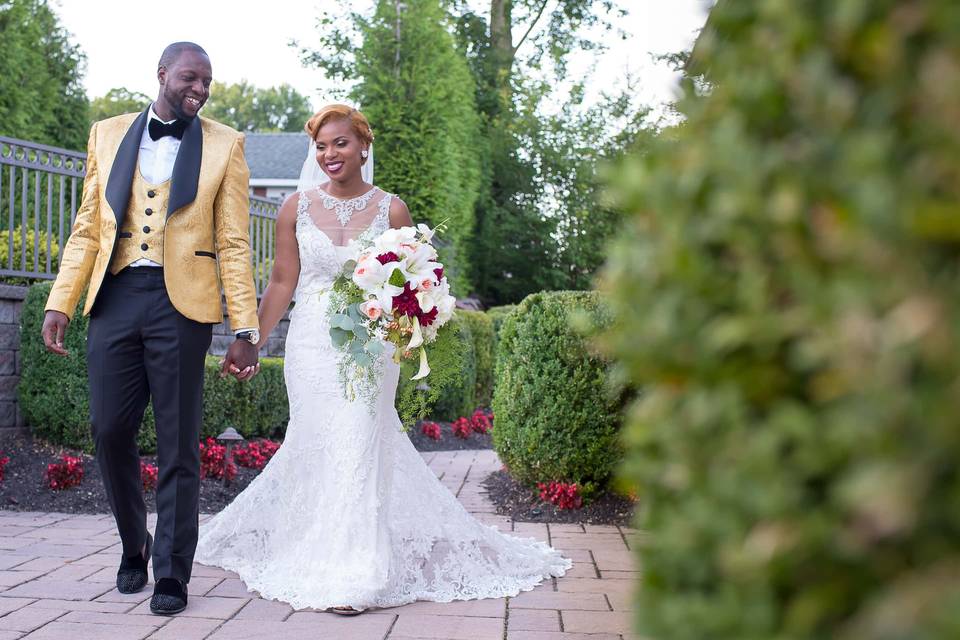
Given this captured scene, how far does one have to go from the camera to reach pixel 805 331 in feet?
2.76

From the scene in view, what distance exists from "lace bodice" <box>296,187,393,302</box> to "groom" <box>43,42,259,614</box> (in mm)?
Answer: 351

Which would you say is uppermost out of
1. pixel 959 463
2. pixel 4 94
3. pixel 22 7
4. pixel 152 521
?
pixel 22 7

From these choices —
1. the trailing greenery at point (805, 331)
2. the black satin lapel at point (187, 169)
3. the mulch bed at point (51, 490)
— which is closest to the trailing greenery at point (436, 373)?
the black satin lapel at point (187, 169)

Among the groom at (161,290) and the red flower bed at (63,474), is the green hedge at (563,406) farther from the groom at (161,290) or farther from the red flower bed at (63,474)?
the red flower bed at (63,474)

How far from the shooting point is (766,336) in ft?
2.81

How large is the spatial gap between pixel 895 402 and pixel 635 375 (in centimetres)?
33

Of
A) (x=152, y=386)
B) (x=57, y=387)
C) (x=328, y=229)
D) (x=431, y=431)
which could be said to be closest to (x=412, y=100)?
(x=431, y=431)

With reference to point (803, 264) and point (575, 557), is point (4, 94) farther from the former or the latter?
point (803, 264)

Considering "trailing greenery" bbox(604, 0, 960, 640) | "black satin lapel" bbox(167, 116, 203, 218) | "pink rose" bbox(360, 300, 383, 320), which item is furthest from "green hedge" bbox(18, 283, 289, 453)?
"trailing greenery" bbox(604, 0, 960, 640)

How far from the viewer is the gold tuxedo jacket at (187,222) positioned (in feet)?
11.9

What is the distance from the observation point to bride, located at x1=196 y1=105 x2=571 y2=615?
3.82 m

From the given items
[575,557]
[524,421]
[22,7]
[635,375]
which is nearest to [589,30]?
[22,7]

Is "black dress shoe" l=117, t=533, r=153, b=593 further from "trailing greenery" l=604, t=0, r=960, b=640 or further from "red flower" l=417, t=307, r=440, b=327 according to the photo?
"trailing greenery" l=604, t=0, r=960, b=640

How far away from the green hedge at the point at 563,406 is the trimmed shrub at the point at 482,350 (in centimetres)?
467
